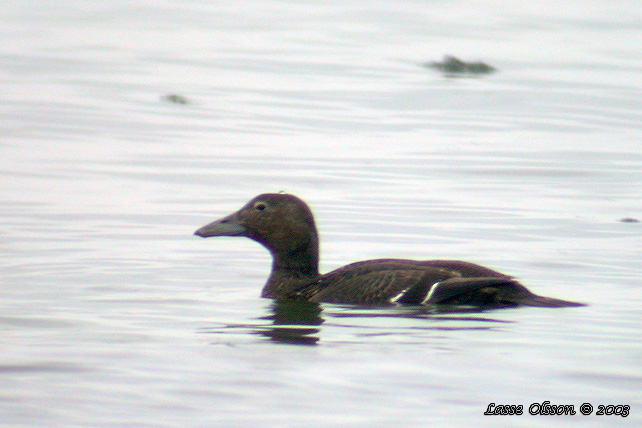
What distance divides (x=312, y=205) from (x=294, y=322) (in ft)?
15.9

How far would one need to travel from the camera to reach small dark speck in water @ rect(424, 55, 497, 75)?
2308 centimetres

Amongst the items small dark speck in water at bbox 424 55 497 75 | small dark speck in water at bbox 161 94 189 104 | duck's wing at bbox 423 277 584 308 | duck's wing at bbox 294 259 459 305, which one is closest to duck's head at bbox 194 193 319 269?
duck's wing at bbox 294 259 459 305

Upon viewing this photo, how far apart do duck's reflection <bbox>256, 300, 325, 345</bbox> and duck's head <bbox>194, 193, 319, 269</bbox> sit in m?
0.50

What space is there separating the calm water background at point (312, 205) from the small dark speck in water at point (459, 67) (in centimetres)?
45

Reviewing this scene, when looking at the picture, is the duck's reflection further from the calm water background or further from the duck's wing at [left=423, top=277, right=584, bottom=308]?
the duck's wing at [left=423, top=277, right=584, bottom=308]

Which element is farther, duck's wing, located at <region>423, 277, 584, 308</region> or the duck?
the duck

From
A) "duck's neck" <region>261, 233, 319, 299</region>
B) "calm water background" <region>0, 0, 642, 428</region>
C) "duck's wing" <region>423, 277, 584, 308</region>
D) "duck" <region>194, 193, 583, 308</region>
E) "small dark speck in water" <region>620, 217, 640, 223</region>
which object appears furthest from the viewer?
"small dark speck in water" <region>620, 217, 640, 223</region>

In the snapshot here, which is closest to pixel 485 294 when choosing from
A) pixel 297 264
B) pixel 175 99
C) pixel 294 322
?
pixel 294 322

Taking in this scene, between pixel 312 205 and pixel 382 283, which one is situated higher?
pixel 312 205

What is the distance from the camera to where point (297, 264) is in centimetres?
936

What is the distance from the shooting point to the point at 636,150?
53.3 ft

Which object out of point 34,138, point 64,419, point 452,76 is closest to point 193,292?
point 64,419

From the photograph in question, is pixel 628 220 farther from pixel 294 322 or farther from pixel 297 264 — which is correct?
pixel 294 322

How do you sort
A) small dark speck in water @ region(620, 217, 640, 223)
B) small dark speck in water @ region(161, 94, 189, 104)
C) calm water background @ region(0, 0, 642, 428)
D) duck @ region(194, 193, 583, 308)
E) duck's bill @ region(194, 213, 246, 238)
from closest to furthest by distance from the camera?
calm water background @ region(0, 0, 642, 428), duck @ region(194, 193, 583, 308), duck's bill @ region(194, 213, 246, 238), small dark speck in water @ region(620, 217, 640, 223), small dark speck in water @ region(161, 94, 189, 104)
